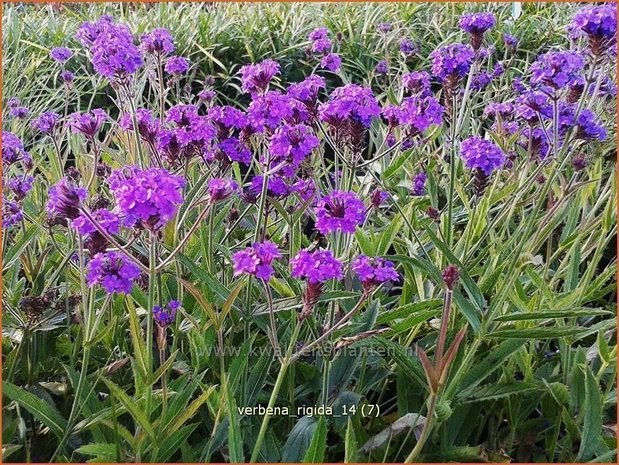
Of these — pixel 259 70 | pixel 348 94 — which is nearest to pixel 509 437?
pixel 348 94

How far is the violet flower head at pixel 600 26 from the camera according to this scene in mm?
1188

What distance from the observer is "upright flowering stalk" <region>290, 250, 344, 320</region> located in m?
0.96

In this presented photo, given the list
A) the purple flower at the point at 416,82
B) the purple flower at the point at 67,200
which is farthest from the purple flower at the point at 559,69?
the purple flower at the point at 67,200

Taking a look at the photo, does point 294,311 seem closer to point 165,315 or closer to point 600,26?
point 165,315

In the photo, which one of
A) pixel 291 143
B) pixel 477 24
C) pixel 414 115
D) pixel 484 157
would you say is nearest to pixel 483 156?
pixel 484 157

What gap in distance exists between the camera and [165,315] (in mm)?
1126

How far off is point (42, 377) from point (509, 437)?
3.13 ft

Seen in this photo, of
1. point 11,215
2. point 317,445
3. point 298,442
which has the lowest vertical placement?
point 298,442

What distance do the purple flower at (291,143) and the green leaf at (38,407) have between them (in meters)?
0.60

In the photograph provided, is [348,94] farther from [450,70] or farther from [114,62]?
[114,62]

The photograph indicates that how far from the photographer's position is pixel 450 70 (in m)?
1.42

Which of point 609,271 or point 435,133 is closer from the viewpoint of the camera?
point 609,271

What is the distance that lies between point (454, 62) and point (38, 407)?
3.56ft

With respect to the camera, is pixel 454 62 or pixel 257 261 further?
pixel 454 62
